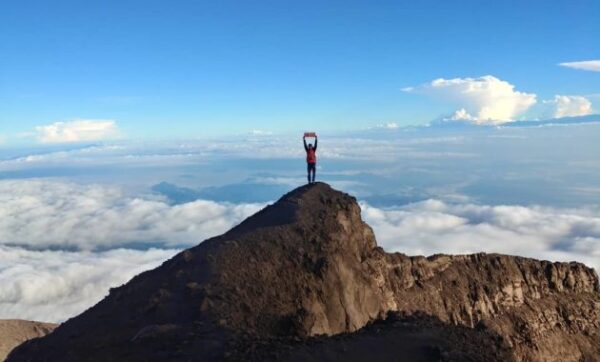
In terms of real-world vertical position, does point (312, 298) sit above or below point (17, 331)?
above

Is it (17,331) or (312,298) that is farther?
(17,331)

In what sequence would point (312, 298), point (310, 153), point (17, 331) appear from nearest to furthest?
point (312, 298)
point (310, 153)
point (17, 331)

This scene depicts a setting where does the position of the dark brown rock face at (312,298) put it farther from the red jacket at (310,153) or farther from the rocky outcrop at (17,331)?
the rocky outcrop at (17,331)

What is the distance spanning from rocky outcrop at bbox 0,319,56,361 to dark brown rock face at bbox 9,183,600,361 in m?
53.1

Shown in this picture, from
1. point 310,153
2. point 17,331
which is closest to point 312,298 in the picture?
point 310,153

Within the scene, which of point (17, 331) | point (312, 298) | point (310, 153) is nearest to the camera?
point (312, 298)

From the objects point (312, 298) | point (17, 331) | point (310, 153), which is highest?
point (310, 153)

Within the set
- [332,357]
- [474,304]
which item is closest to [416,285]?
[474,304]

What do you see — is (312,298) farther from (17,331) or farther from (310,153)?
(17,331)

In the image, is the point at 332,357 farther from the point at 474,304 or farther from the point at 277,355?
the point at 474,304

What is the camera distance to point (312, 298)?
101 ft

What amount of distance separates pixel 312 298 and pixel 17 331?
223 feet

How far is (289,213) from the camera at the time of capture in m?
38.7

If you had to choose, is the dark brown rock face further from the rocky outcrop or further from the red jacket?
the rocky outcrop
